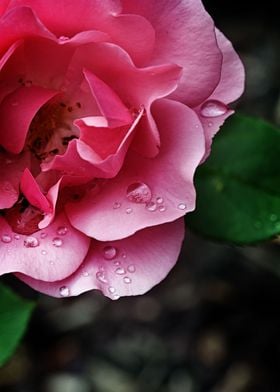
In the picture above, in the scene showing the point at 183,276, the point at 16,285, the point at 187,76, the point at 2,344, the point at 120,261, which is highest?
the point at 187,76

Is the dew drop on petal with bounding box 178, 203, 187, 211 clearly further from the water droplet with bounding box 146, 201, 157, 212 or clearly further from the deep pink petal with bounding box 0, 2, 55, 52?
the deep pink petal with bounding box 0, 2, 55, 52

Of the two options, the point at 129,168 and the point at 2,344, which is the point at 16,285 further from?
the point at 129,168

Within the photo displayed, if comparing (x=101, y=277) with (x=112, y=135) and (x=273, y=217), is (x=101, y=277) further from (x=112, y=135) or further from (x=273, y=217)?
(x=273, y=217)

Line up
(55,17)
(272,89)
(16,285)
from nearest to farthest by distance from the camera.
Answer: (55,17) → (16,285) → (272,89)

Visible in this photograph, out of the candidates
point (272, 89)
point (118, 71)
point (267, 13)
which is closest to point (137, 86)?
point (118, 71)

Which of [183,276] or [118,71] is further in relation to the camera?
[183,276]

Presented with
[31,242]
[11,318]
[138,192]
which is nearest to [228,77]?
[138,192]

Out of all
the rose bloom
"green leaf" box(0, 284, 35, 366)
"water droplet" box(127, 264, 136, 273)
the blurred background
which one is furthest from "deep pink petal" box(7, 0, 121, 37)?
the blurred background
